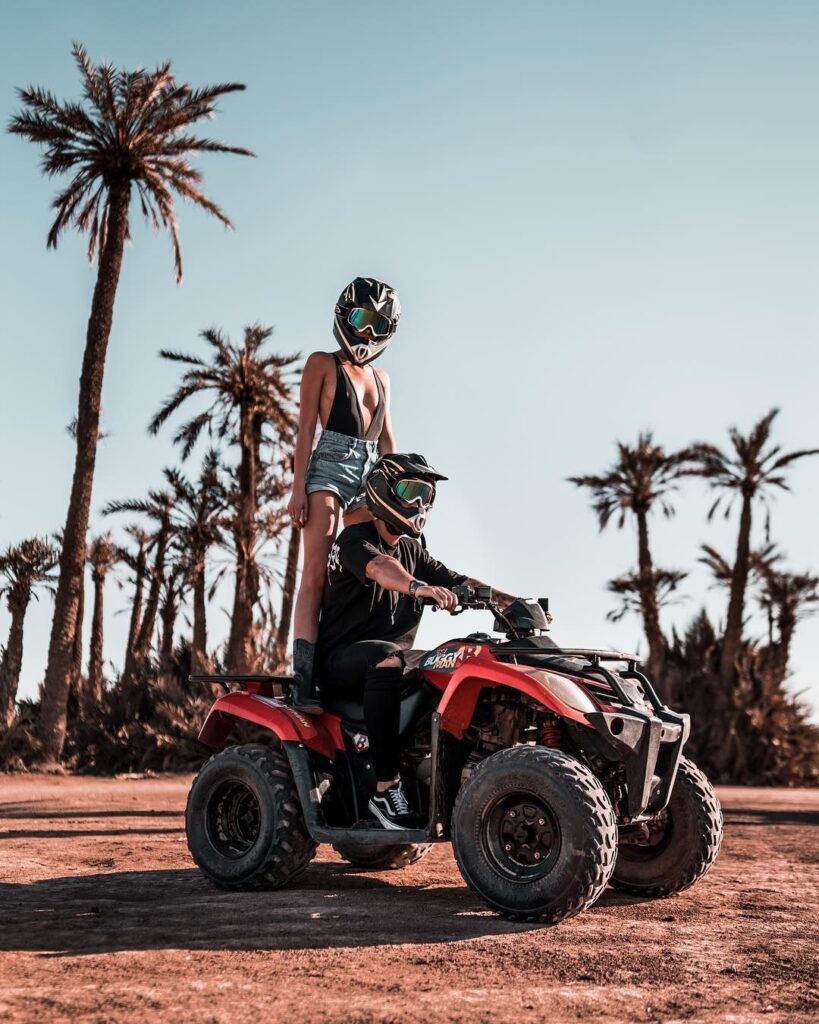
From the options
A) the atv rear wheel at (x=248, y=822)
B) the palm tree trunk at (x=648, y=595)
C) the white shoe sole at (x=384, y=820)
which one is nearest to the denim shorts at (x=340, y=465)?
the atv rear wheel at (x=248, y=822)

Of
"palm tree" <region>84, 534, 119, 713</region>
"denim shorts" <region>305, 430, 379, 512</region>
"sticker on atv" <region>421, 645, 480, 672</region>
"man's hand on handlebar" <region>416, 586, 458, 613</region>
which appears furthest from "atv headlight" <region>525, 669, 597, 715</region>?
"palm tree" <region>84, 534, 119, 713</region>

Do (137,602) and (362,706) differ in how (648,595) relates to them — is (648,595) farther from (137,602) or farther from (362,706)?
(362,706)

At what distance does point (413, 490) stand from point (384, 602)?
27.8 inches

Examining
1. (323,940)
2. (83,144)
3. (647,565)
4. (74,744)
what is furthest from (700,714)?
(323,940)

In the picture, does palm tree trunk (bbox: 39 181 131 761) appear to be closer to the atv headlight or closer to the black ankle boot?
the black ankle boot

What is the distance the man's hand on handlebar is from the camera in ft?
19.0

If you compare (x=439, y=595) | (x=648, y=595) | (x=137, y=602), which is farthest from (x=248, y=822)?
(x=137, y=602)

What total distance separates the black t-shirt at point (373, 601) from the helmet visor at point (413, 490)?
0.99 feet

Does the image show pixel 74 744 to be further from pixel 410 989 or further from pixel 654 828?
pixel 410 989

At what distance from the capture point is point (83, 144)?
1046 inches

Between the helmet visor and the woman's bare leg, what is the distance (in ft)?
2.85

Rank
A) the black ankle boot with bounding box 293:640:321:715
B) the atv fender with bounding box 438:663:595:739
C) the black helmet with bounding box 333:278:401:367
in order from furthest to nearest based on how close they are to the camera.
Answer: the black helmet with bounding box 333:278:401:367 → the black ankle boot with bounding box 293:640:321:715 → the atv fender with bounding box 438:663:595:739

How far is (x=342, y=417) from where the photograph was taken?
7293 mm

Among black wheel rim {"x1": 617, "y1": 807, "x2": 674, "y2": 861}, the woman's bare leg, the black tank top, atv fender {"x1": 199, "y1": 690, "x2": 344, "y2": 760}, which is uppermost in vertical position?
the black tank top
